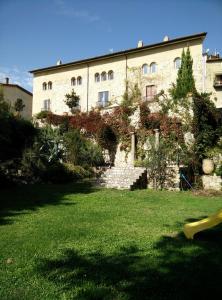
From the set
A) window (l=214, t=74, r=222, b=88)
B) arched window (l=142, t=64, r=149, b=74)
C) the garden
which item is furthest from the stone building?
the garden

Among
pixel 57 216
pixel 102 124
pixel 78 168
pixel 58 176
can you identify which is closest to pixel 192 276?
pixel 57 216

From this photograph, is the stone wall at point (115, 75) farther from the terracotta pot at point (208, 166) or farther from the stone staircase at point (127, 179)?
the stone staircase at point (127, 179)

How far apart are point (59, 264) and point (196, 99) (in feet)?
48.3

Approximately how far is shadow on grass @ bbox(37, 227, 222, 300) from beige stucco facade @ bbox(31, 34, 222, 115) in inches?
999

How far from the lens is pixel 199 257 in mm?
5449

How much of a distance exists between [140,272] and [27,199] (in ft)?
24.3

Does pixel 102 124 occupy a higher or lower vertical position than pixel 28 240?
higher

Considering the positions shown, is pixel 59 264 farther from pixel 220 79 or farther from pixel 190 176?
pixel 220 79

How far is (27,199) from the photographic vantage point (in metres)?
11.3

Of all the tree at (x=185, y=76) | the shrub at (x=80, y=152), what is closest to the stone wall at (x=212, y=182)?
the shrub at (x=80, y=152)

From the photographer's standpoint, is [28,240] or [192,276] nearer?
[192,276]

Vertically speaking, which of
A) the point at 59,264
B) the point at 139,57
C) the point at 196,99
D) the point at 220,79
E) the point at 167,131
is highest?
the point at 139,57

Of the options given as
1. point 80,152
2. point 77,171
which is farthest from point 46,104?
point 77,171

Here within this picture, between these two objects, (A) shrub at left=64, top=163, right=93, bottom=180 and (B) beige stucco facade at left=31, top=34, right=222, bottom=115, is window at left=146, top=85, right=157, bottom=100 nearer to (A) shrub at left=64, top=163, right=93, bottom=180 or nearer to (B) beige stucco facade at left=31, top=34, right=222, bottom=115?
(B) beige stucco facade at left=31, top=34, right=222, bottom=115
